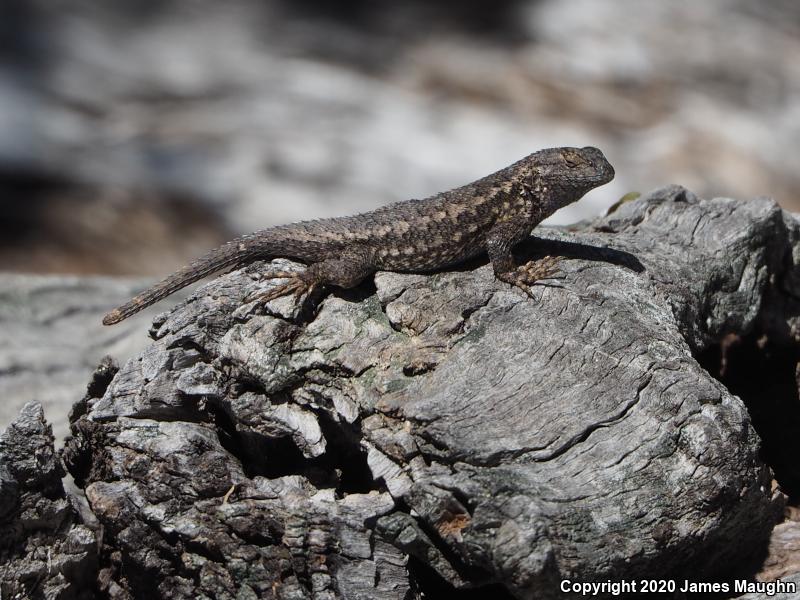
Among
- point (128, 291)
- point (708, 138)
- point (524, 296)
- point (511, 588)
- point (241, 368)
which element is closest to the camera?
point (511, 588)

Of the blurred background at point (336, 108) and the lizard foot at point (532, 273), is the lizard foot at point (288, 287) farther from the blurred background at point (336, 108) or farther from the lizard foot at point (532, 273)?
the blurred background at point (336, 108)

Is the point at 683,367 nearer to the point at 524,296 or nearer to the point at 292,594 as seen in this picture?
the point at 524,296

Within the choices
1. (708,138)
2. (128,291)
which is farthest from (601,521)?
(708,138)

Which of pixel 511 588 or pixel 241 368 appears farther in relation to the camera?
pixel 241 368

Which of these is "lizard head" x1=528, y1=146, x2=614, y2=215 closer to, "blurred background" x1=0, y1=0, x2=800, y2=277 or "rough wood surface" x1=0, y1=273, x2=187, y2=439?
"rough wood surface" x1=0, y1=273, x2=187, y2=439

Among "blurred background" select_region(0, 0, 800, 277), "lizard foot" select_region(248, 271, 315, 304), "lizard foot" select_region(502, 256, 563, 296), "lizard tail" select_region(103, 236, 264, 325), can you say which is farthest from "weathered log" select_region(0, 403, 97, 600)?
"blurred background" select_region(0, 0, 800, 277)

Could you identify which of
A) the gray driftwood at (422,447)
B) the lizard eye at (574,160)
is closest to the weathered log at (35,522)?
the gray driftwood at (422,447)
